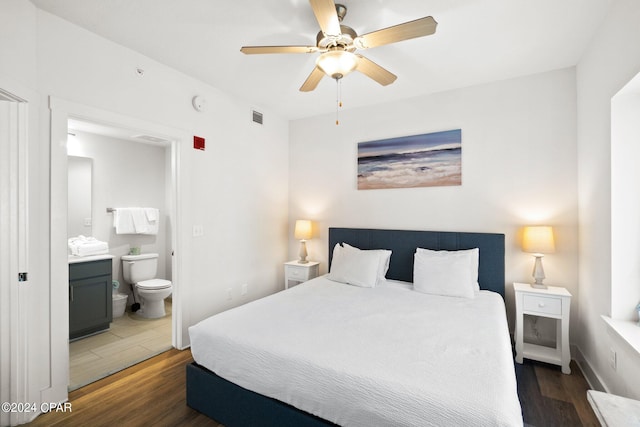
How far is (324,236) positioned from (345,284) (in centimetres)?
107

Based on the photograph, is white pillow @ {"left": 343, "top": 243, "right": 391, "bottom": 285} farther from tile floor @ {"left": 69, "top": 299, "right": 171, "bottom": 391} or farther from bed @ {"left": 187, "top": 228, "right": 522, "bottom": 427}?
tile floor @ {"left": 69, "top": 299, "right": 171, "bottom": 391}

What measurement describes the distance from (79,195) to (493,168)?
4.78 meters

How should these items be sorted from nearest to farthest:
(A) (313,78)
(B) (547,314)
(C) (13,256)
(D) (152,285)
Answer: (C) (13,256)
(A) (313,78)
(B) (547,314)
(D) (152,285)

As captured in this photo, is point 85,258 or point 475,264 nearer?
point 475,264

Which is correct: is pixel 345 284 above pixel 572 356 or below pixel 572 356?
above

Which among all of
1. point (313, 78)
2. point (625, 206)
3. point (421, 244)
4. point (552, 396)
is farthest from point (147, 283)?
→ point (625, 206)

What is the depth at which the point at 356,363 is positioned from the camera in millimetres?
1478

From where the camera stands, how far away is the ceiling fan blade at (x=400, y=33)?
160cm

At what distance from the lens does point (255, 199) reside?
3.71 metres

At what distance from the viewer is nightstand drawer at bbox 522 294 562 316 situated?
97.1 inches

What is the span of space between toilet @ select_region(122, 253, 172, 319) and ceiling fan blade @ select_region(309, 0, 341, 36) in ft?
11.0

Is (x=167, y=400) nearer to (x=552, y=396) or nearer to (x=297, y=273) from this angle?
(x=297, y=273)

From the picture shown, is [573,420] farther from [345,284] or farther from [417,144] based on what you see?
[417,144]

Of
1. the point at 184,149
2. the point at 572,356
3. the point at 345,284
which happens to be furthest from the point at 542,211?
the point at 184,149
